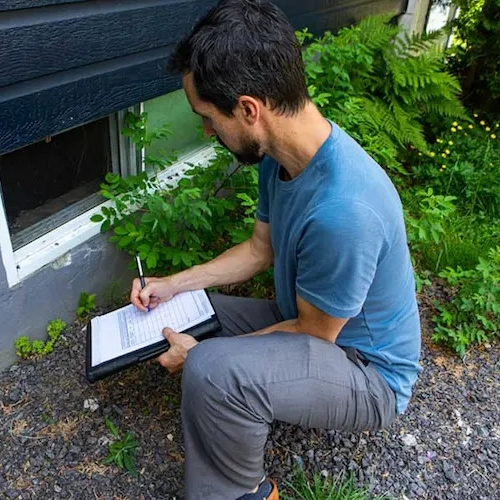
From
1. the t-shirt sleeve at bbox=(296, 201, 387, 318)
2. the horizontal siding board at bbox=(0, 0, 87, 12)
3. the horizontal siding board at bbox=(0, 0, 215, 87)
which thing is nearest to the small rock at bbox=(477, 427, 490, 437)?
the t-shirt sleeve at bbox=(296, 201, 387, 318)

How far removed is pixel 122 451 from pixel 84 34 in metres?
1.58

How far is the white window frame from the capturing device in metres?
2.22

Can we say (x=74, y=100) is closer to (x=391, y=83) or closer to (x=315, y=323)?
(x=315, y=323)

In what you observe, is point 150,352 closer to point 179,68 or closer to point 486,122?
point 179,68

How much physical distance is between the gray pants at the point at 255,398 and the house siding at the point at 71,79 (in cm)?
104

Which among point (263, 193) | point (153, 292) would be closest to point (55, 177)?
point (153, 292)

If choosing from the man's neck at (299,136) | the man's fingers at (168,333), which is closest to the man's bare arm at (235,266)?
the man's fingers at (168,333)

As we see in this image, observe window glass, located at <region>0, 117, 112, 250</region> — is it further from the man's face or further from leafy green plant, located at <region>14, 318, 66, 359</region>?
the man's face

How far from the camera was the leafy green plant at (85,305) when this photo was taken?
2.69 meters

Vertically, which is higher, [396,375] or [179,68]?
[179,68]

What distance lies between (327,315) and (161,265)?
1.24 meters

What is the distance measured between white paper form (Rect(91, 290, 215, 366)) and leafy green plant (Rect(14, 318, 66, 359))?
20.5 inches

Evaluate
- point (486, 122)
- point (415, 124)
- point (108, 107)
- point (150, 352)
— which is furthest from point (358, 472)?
point (486, 122)

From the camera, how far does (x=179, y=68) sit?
155 cm
